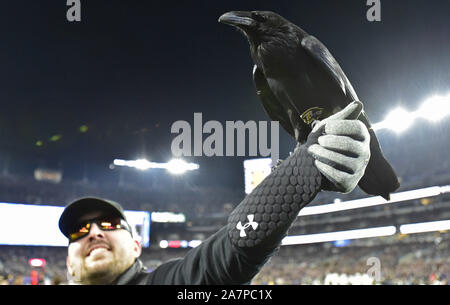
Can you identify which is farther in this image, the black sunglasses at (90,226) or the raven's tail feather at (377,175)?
the raven's tail feather at (377,175)

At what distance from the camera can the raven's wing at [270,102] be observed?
9.98 ft

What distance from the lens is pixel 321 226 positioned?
36.6 metres

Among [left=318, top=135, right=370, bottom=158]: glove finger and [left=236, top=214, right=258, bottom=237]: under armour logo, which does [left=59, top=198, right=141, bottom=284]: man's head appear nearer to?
[left=236, top=214, right=258, bottom=237]: under armour logo

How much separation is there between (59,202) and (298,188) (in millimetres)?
35518

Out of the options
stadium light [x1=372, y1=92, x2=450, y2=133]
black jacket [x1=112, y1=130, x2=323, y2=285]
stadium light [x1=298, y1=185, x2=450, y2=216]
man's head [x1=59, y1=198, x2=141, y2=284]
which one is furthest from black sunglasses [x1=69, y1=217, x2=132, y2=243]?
stadium light [x1=298, y1=185, x2=450, y2=216]

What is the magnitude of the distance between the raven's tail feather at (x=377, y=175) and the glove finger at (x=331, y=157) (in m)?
1.04

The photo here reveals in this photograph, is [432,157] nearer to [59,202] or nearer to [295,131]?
[59,202]

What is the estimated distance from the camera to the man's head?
1512 millimetres

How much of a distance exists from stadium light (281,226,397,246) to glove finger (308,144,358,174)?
103ft

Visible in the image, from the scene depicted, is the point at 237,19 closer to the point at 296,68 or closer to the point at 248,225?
the point at 296,68

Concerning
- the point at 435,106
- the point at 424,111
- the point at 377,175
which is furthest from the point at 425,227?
the point at 377,175

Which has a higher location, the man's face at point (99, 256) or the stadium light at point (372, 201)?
the stadium light at point (372, 201)

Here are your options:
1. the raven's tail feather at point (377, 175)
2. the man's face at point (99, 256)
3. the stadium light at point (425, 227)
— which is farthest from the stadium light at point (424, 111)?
the man's face at point (99, 256)

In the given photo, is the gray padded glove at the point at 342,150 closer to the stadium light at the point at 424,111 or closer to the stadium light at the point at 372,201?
the stadium light at the point at 424,111
